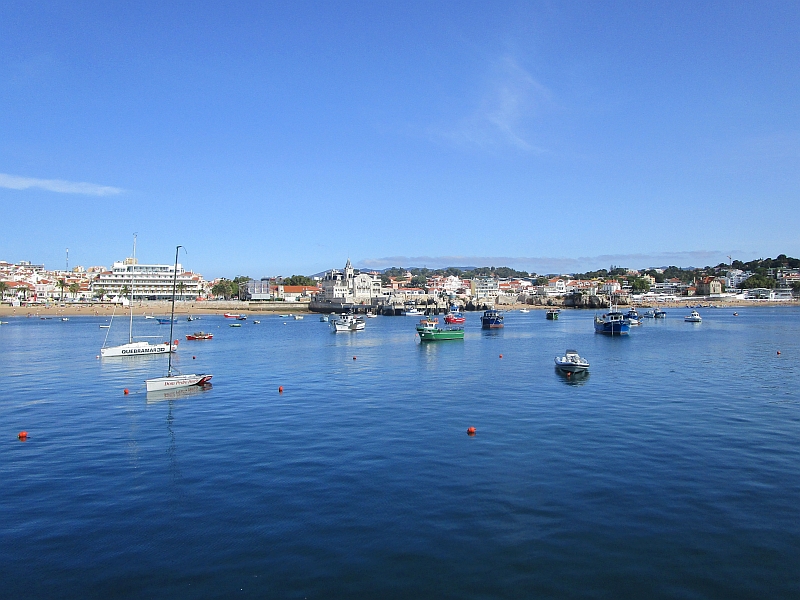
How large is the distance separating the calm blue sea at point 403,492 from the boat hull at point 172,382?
154cm

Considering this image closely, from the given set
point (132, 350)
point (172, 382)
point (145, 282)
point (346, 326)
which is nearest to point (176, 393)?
point (172, 382)

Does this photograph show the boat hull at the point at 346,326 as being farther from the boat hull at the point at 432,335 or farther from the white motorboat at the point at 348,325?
the boat hull at the point at 432,335

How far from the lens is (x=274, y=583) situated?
40.6 feet

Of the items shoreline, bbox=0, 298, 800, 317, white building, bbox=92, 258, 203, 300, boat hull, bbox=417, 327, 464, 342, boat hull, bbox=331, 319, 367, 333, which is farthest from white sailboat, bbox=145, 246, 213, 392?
white building, bbox=92, 258, 203, 300

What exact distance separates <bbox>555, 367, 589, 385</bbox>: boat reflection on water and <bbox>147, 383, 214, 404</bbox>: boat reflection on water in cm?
2453

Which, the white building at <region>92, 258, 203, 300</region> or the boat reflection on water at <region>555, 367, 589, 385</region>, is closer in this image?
the boat reflection on water at <region>555, 367, 589, 385</region>

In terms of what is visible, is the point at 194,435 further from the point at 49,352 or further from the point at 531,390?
the point at 49,352

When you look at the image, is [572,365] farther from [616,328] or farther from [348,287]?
[348,287]

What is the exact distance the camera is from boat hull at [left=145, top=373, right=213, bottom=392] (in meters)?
36.1

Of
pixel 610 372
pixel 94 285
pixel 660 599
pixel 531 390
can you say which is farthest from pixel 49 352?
pixel 94 285

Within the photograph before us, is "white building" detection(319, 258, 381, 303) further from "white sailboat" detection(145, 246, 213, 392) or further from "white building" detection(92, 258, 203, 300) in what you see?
"white sailboat" detection(145, 246, 213, 392)

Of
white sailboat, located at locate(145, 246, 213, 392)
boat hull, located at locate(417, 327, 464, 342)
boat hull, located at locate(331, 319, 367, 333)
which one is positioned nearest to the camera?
white sailboat, located at locate(145, 246, 213, 392)

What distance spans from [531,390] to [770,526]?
22.6 metres

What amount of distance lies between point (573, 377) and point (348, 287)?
14307cm
